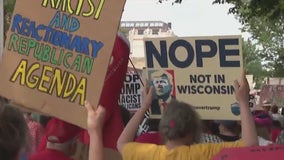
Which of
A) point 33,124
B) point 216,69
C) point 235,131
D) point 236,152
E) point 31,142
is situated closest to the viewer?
point 236,152

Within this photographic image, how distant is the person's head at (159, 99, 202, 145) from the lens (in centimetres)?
431

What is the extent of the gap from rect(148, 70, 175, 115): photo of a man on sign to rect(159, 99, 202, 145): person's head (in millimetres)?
763

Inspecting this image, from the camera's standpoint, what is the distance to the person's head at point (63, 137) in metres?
4.04

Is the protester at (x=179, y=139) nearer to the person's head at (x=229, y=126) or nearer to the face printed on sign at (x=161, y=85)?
the face printed on sign at (x=161, y=85)

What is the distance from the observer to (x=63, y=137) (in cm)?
406

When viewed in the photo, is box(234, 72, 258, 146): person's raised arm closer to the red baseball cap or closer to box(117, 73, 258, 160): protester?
box(117, 73, 258, 160): protester

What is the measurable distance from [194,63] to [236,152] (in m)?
2.99

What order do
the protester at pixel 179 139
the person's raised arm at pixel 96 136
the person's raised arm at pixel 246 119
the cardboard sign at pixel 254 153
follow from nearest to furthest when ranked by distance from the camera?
the cardboard sign at pixel 254 153 < the person's raised arm at pixel 96 136 < the person's raised arm at pixel 246 119 < the protester at pixel 179 139

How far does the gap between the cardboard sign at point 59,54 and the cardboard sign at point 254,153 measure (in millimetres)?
1297

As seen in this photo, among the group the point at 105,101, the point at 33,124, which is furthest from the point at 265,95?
the point at 105,101

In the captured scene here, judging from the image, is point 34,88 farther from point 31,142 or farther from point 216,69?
point 216,69

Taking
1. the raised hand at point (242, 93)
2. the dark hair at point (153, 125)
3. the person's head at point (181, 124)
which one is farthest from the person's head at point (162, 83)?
the raised hand at point (242, 93)

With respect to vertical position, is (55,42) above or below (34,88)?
above

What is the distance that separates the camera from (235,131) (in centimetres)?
605
